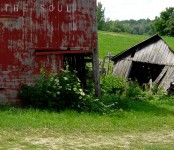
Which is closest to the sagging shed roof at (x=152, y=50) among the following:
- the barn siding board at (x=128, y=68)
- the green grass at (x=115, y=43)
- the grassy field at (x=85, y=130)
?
the barn siding board at (x=128, y=68)

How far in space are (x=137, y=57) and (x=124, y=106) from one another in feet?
29.1

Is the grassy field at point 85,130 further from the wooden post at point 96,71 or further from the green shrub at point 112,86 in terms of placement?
the green shrub at point 112,86

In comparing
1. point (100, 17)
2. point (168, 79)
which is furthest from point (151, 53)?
point (100, 17)

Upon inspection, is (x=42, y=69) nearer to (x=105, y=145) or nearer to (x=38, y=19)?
(x=38, y=19)

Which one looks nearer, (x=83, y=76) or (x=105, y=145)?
(x=105, y=145)

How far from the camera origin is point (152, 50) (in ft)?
78.5

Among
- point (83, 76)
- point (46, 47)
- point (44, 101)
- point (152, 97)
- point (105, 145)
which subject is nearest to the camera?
point (105, 145)

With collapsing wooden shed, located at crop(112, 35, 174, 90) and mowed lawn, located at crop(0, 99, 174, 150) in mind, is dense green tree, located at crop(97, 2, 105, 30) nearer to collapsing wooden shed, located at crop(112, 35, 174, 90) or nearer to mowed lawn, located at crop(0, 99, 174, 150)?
collapsing wooden shed, located at crop(112, 35, 174, 90)

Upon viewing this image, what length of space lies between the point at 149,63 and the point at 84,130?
42.8 ft

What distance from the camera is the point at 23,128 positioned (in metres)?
11.8

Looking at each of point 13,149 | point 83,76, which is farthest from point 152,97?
point 13,149

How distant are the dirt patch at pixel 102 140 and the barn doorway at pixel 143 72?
1291cm

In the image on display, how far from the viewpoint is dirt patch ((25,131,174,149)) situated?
1047 cm

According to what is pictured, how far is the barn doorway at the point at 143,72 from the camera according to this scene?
25.2m
